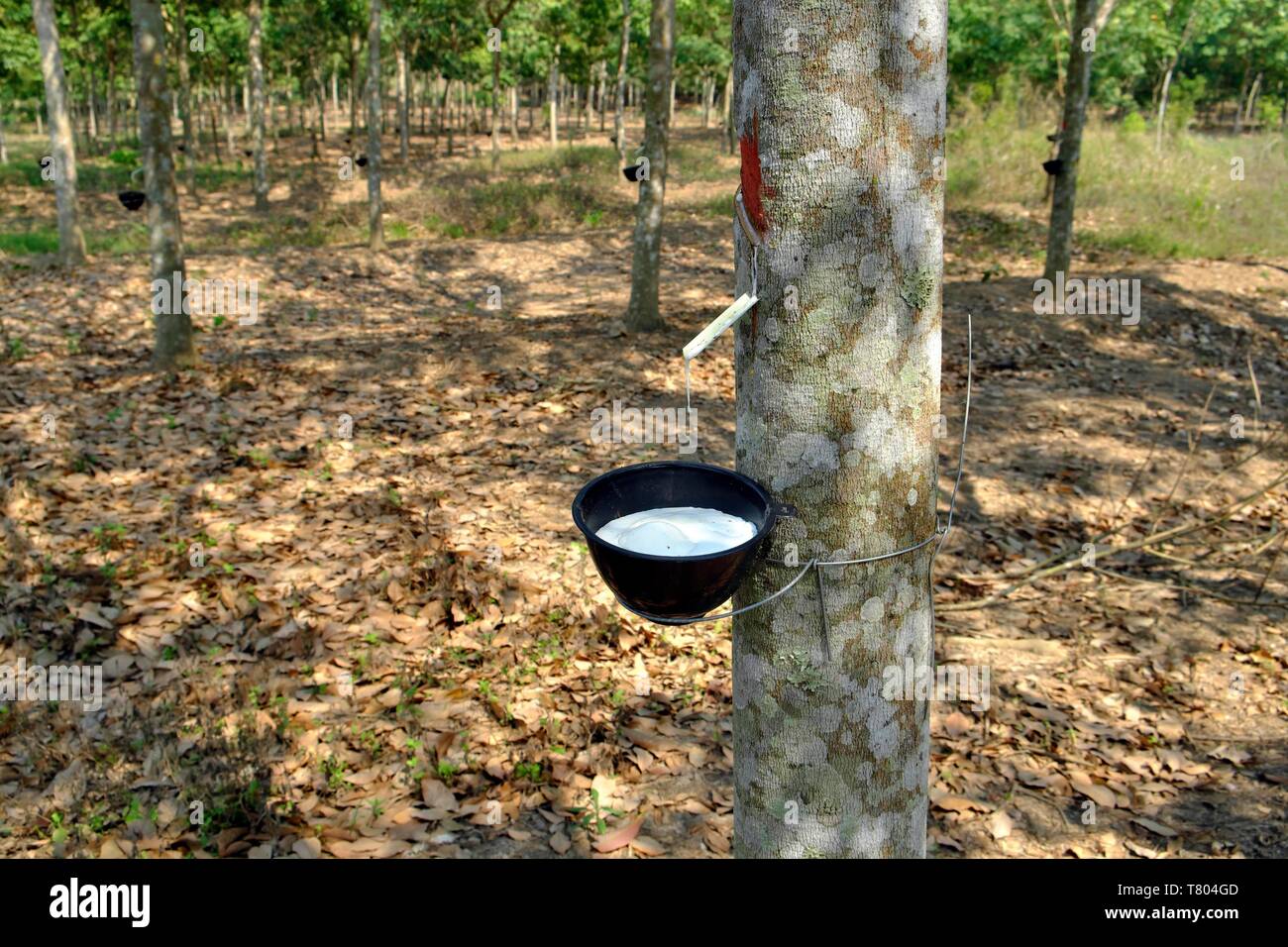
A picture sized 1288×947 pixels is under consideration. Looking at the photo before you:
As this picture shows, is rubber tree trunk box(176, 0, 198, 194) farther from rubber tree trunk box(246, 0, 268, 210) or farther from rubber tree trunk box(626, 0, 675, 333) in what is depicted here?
rubber tree trunk box(626, 0, 675, 333)

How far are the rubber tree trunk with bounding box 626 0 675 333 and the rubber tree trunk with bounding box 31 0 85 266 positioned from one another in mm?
8811

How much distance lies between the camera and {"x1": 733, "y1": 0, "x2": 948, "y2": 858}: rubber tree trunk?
1779 mm

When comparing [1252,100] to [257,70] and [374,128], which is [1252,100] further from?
[374,128]

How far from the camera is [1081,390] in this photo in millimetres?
9227

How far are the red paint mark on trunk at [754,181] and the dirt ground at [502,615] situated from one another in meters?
2.22

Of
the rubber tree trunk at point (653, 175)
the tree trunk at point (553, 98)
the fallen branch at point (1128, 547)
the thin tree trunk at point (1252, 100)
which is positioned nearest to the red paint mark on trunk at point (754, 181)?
the fallen branch at point (1128, 547)

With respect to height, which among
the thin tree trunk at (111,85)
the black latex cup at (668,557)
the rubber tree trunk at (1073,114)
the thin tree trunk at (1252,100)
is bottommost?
the black latex cup at (668,557)

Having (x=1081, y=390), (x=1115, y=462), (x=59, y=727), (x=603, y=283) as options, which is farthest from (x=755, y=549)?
(x=603, y=283)

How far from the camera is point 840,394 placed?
187 cm

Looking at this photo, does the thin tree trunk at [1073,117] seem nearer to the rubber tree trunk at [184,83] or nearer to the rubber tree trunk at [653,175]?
the rubber tree trunk at [653,175]

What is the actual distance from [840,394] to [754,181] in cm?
47

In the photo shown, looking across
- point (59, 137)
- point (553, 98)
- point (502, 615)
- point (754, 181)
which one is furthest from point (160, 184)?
point (553, 98)

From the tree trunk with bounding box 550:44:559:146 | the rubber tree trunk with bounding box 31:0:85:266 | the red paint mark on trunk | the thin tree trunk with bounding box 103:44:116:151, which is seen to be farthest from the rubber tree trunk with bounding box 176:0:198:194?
the red paint mark on trunk

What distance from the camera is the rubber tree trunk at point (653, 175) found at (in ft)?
31.5
